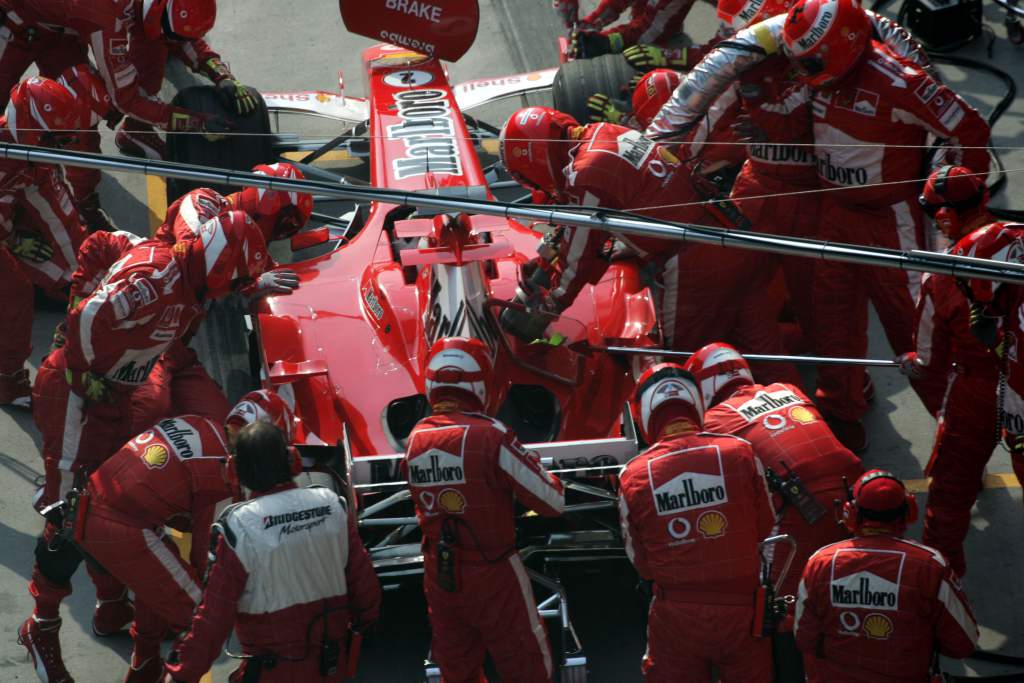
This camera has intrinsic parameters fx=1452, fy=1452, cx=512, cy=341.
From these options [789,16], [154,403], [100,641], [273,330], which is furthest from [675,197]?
[100,641]

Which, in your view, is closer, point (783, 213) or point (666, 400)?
point (666, 400)

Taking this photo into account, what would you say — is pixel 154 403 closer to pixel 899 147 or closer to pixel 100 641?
pixel 100 641

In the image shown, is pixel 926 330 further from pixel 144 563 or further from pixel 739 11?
pixel 144 563

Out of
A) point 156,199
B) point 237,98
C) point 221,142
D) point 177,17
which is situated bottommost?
point 156,199

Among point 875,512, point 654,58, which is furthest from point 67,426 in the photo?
point 654,58

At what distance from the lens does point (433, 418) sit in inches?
233

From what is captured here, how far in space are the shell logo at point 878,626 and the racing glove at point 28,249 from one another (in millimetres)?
5171

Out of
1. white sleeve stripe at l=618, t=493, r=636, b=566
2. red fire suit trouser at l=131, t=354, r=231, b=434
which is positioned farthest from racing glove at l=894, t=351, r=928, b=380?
red fire suit trouser at l=131, t=354, r=231, b=434

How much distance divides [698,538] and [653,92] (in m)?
3.73

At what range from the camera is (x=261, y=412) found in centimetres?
614

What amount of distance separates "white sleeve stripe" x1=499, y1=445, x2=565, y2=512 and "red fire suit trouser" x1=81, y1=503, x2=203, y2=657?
141 centimetres

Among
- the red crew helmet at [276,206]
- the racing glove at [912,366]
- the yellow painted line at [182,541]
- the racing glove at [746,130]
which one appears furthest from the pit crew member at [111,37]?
the racing glove at [912,366]

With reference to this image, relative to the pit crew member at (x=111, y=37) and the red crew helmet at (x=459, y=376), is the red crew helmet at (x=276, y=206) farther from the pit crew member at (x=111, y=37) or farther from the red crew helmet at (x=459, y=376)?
the red crew helmet at (x=459, y=376)

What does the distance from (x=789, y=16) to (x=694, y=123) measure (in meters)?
0.82
